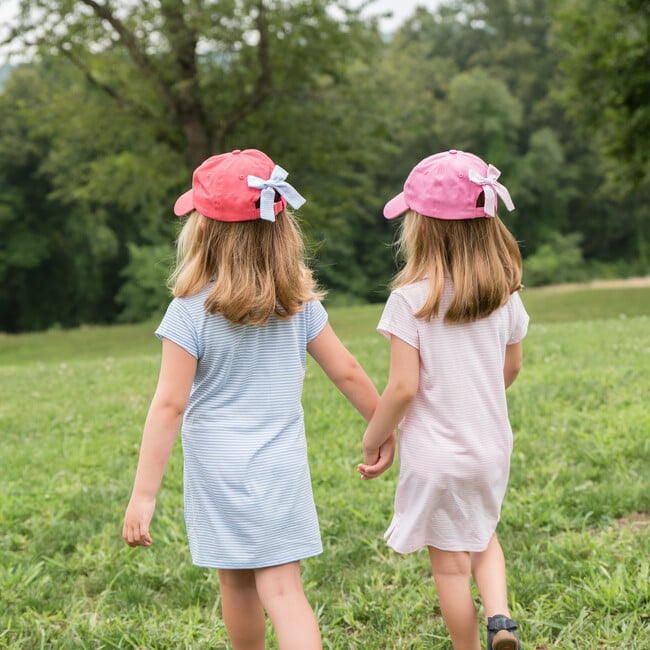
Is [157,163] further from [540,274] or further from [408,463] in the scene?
[540,274]

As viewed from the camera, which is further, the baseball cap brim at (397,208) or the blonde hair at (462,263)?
the baseball cap brim at (397,208)

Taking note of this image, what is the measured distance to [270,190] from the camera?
245 centimetres

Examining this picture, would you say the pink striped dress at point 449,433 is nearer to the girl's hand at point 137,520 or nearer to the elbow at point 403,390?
the elbow at point 403,390

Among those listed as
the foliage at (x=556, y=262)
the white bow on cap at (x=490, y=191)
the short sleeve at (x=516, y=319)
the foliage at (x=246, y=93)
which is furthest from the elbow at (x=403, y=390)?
the foliage at (x=556, y=262)

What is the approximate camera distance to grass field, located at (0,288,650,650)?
314cm

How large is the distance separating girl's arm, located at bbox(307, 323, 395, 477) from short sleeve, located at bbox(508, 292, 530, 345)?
494 millimetres

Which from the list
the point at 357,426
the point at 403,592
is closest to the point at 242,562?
the point at 403,592

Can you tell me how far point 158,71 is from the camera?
17875 millimetres

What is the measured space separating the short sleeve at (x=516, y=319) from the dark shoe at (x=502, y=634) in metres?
0.87

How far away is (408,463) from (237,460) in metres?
0.53

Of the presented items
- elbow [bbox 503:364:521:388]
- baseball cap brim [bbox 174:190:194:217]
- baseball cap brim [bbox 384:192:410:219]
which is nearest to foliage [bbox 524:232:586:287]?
elbow [bbox 503:364:521:388]

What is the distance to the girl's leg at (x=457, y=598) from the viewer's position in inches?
101

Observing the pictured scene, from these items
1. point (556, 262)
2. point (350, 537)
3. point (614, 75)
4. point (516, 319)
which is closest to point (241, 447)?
point (516, 319)

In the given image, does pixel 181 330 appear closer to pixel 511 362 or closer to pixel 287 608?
pixel 287 608
